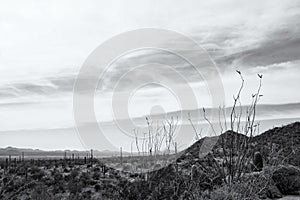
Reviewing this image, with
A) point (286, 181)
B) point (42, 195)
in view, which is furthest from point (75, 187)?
point (286, 181)

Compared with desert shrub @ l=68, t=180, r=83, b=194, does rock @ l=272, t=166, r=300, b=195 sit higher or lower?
higher

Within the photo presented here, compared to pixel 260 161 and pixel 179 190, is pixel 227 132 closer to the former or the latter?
pixel 179 190

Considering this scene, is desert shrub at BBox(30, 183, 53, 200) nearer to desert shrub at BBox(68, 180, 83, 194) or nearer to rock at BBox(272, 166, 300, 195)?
desert shrub at BBox(68, 180, 83, 194)

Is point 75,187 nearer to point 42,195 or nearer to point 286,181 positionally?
point 42,195

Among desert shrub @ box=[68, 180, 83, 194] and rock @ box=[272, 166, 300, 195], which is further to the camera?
desert shrub @ box=[68, 180, 83, 194]

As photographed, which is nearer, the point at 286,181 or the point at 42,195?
the point at 42,195

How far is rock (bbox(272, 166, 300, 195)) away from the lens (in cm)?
1225

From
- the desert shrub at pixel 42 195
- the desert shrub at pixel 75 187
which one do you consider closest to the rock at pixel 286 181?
the desert shrub at pixel 42 195

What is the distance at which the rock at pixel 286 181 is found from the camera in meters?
12.2

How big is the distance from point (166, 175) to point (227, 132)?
7.90 ft

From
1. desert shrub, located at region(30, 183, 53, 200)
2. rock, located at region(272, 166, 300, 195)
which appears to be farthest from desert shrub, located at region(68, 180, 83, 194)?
rock, located at region(272, 166, 300, 195)

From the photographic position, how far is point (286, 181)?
1230cm

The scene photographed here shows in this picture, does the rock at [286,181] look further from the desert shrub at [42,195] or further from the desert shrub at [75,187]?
the desert shrub at [75,187]

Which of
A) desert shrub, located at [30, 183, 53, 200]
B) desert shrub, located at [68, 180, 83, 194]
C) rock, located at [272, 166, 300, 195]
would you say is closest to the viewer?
desert shrub, located at [30, 183, 53, 200]
